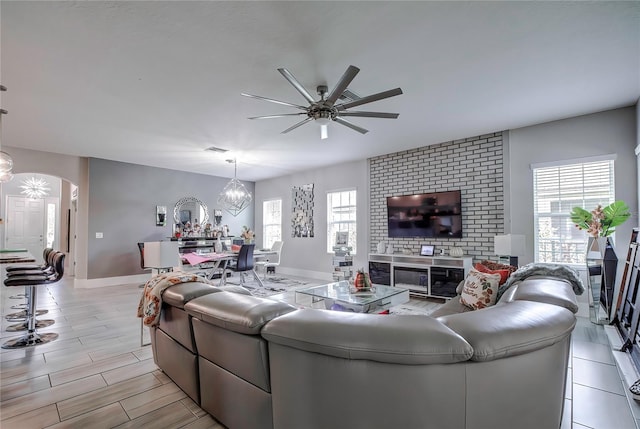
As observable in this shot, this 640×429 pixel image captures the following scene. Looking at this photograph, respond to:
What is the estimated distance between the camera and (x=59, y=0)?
1957mm

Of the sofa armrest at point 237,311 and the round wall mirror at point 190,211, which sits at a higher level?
the round wall mirror at point 190,211

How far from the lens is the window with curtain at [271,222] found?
8352mm

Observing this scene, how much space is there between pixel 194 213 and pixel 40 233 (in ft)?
16.5

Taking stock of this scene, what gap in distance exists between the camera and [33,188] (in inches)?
336

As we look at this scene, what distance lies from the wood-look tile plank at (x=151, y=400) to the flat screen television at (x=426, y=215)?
4.49 metres

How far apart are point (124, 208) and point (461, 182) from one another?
6.91m

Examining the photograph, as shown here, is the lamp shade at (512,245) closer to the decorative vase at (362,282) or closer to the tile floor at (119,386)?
the tile floor at (119,386)

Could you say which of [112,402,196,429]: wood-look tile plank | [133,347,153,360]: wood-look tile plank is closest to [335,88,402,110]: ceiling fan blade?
[112,402,196,429]: wood-look tile plank

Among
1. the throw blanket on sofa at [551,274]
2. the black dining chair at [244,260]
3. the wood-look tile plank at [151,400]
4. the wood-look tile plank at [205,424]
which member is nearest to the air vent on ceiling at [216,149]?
the black dining chair at [244,260]

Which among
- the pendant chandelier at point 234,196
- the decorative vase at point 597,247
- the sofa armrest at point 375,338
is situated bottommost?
the sofa armrest at point 375,338

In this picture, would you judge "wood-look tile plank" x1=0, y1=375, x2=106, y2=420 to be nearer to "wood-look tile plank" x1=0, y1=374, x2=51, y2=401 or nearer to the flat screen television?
"wood-look tile plank" x1=0, y1=374, x2=51, y2=401

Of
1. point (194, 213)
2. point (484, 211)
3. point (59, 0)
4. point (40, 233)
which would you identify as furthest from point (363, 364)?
point (40, 233)

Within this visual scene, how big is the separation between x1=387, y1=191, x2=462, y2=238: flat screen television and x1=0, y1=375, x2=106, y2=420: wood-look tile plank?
15.9ft

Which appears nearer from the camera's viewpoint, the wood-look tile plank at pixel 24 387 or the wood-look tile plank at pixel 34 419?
the wood-look tile plank at pixel 34 419
